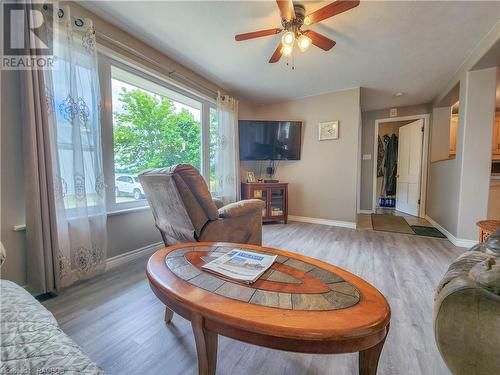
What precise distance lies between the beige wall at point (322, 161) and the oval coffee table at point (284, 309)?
2879mm

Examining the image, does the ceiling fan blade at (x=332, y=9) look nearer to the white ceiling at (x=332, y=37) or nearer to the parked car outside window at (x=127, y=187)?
the white ceiling at (x=332, y=37)

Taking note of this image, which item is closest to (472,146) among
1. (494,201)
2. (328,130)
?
(494,201)

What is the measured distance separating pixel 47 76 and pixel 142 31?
3.41 feet

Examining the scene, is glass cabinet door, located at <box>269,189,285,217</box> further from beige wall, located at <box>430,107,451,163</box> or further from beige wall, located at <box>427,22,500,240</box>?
beige wall, located at <box>430,107,451,163</box>

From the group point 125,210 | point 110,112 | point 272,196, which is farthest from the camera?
point 272,196

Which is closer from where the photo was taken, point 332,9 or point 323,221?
point 332,9

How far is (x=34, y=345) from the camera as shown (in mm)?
523

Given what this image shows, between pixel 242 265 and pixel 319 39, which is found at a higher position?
pixel 319 39

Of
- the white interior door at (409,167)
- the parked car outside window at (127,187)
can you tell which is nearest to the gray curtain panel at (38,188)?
the parked car outside window at (127,187)

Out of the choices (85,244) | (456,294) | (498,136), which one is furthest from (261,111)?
(498,136)

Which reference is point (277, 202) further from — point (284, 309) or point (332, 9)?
point (284, 309)

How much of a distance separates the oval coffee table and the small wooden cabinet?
8.92 ft

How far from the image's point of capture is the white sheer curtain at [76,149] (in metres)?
1.63

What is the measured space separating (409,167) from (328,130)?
2.32 meters
